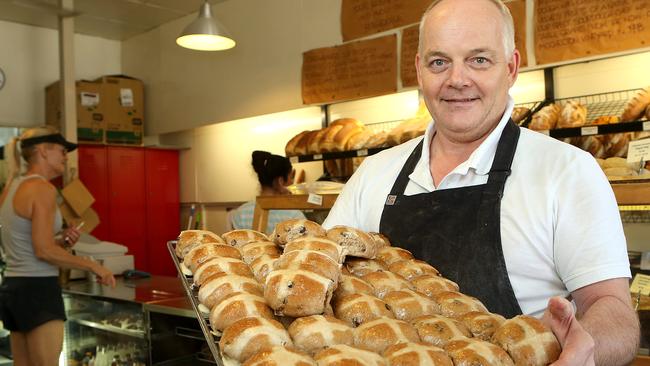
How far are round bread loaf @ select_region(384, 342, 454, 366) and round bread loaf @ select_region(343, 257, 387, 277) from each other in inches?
15.3

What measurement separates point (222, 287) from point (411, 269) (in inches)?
16.5

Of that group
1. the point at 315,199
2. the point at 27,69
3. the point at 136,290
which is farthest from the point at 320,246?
the point at 27,69

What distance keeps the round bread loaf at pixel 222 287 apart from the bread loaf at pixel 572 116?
7.98 feet

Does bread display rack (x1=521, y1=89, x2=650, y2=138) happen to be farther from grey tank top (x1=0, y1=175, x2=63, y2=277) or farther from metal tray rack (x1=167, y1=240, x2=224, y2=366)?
grey tank top (x1=0, y1=175, x2=63, y2=277)

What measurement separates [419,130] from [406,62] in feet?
2.59

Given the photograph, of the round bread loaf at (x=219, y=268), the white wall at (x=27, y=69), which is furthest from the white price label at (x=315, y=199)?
the white wall at (x=27, y=69)

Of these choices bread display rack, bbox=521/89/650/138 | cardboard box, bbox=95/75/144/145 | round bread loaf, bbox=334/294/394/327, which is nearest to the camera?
round bread loaf, bbox=334/294/394/327

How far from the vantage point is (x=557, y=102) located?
3.59m

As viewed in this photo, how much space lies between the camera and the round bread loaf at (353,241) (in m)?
1.27

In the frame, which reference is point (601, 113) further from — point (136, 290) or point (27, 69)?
point (27, 69)

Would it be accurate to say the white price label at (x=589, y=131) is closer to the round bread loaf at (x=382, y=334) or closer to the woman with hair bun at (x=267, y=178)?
the woman with hair bun at (x=267, y=178)

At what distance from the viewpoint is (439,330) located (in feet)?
3.21

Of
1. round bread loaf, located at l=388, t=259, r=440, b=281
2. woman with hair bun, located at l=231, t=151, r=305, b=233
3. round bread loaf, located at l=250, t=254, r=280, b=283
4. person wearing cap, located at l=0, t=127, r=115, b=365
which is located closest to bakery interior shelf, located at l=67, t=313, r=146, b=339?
person wearing cap, located at l=0, t=127, r=115, b=365

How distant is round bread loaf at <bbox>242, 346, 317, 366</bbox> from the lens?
0.84 metres
